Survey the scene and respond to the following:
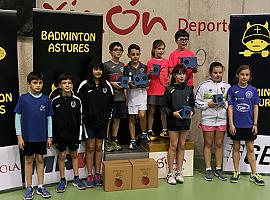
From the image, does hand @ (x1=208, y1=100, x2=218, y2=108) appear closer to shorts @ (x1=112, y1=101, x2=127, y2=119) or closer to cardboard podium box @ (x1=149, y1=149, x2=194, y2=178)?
cardboard podium box @ (x1=149, y1=149, x2=194, y2=178)

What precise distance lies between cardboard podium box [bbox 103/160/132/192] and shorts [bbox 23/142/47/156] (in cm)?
70

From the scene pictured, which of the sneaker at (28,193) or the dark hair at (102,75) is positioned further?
the dark hair at (102,75)

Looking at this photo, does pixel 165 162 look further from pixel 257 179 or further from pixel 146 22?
pixel 146 22

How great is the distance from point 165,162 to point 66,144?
3.96 ft

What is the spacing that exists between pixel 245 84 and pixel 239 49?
1.63 feet

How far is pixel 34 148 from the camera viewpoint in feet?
12.4

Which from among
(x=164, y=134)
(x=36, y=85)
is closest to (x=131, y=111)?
(x=164, y=134)

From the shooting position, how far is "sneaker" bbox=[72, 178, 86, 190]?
4111mm

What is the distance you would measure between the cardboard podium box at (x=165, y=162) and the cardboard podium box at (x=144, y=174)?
0.23 m

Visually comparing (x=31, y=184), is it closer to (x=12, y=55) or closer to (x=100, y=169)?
(x=100, y=169)

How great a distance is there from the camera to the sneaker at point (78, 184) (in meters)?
4.11

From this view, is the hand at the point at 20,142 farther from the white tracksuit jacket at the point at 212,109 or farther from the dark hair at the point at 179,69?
the white tracksuit jacket at the point at 212,109

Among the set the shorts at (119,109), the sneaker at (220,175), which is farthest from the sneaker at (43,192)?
the sneaker at (220,175)

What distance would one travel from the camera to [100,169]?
4.28 m
